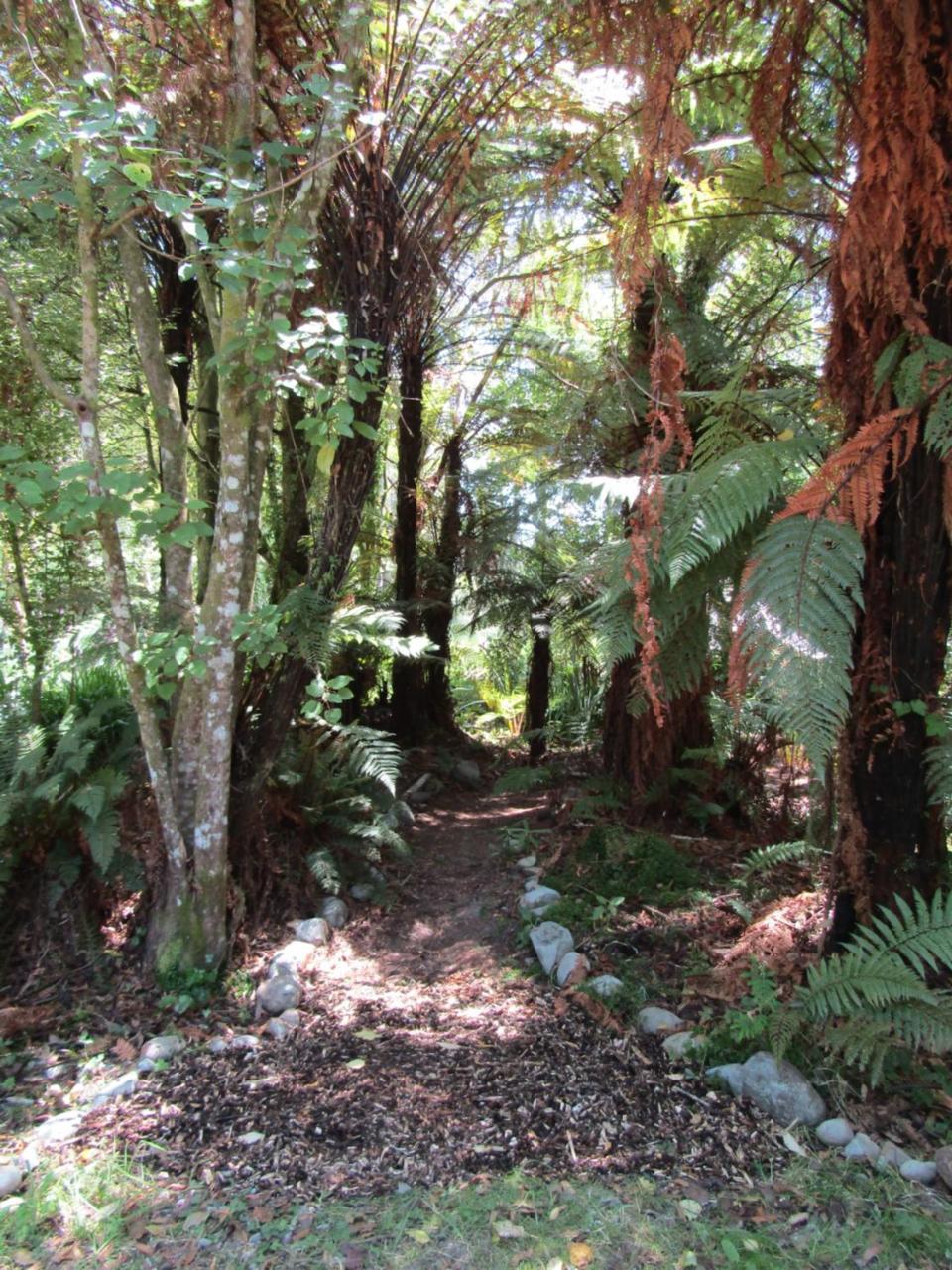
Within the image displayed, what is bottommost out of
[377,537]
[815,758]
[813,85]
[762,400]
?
[815,758]

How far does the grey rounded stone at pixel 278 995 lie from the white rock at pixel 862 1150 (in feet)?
6.04

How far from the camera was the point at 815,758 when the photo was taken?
1.80 meters

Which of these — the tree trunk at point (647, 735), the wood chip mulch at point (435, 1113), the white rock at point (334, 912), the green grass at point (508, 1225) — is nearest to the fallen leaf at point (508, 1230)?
the green grass at point (508, 1225)

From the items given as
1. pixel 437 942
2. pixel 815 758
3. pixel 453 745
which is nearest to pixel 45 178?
pixel 815 758

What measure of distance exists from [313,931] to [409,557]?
3.20 m

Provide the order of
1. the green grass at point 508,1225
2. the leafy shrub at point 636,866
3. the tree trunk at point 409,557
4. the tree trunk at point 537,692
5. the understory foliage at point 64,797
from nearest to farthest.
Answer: the green grass at point 508,1225 < the understory foliage at point 64,797 < the leafy shrub at point 636,866 < the tree trunk at point 409,557 < the tree trunk at point 537,692

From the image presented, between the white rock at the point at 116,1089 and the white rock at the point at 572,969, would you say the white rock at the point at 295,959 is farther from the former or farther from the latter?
the white rock at the point at 572,969

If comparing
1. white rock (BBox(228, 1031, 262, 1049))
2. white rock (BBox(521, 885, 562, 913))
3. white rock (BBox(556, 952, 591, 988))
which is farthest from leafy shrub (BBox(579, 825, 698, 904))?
white rock (BBox(228, 1031, 262, 1049))

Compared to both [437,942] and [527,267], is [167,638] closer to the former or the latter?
[437,942]

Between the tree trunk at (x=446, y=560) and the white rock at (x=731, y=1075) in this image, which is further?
the tree trunk at (x=446, y=560)

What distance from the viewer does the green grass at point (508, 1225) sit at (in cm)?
181

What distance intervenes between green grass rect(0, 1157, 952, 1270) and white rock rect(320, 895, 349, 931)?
4.96 feet

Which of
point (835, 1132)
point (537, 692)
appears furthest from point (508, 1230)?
point (537, 692)

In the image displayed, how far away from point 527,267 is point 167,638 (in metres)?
Result: 3.38
